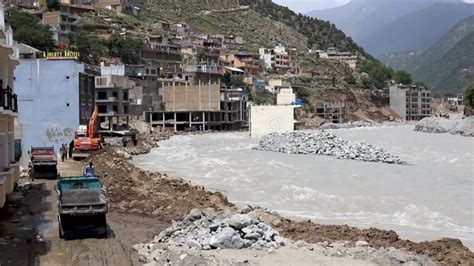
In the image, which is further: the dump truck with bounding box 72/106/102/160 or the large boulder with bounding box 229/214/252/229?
the dump truck with bounding box 72/106/102/160

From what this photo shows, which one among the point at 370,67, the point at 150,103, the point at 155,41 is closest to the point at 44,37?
the point at 150,103

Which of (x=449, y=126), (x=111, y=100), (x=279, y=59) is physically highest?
(x=279, y=59)

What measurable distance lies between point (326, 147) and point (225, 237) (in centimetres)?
3694

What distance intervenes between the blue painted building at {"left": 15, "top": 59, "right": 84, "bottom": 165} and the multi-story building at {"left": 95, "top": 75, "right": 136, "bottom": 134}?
24.2 m

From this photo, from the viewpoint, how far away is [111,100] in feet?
Result: 213

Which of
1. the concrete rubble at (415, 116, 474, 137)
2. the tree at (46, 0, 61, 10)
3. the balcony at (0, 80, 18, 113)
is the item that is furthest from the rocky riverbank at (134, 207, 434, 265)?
the tree at (46, 0, 61, 10)

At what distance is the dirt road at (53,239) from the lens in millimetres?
12430

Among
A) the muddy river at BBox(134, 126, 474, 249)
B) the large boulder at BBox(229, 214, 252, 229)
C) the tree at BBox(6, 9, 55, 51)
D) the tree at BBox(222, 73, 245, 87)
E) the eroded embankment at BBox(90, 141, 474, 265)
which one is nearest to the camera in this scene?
the eroded embankment at BBox(90, 141, 474, 265)

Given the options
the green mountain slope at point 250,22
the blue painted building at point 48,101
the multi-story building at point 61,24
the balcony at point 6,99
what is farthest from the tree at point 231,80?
the balcony at point 6,99

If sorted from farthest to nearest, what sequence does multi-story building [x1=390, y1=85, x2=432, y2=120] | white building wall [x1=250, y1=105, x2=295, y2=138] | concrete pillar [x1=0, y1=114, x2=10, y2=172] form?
multi-story building [x1=390, y1=85, x2=432, y2=120] < white building wall [x1=250, y1=105, x2=295, y2=138] < concrete pillar [x1=0, y1=114, x2=10, y2=172]

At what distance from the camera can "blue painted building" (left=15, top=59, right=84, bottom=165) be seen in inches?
1483

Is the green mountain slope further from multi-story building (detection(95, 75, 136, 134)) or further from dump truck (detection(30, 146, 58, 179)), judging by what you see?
dump truck (detection(30, 146, 58, 179))

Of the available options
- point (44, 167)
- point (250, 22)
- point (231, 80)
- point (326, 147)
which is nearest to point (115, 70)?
point (231, 80)

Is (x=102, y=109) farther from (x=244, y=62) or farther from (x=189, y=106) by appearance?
(x=244, y=62)
